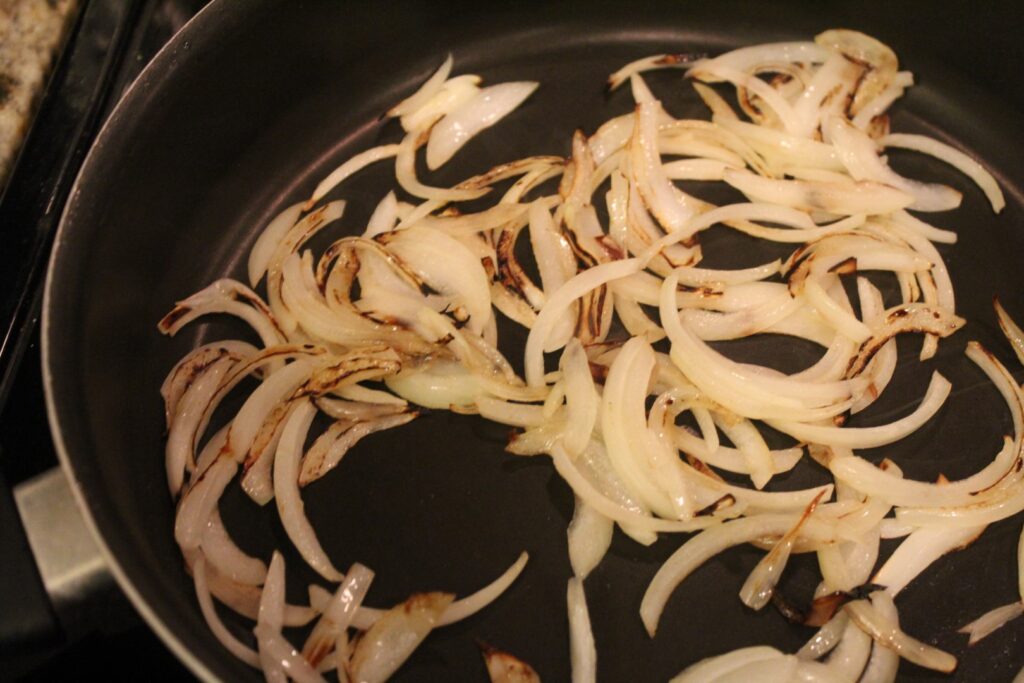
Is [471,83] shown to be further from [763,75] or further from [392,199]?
[763,75]

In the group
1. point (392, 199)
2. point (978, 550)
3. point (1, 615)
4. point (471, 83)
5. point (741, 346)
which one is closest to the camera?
point (1, 615)

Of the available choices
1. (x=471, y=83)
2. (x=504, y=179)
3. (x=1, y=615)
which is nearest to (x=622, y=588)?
(x=504, y=179)

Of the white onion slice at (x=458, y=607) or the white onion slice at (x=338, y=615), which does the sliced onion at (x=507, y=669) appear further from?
the white onion slice at (x=338, y=615)

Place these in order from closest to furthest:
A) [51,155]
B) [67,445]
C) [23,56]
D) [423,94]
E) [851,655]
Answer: [67,445] < [851,655] < [51,155] < [23,56] < [423,94]

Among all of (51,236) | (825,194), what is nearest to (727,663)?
(825,194)

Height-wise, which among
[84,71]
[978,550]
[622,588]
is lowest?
[622,588]

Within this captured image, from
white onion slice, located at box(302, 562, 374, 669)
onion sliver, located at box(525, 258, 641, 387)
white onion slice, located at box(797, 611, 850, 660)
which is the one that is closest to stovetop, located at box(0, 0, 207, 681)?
white onion slice, located at box(302, 562, 374, 669)

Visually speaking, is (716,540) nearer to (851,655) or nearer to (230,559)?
(851,655)
